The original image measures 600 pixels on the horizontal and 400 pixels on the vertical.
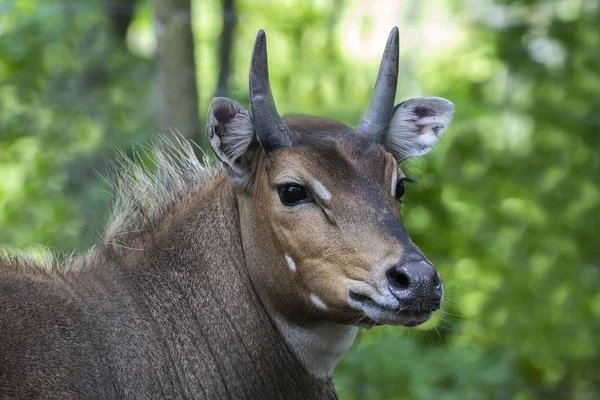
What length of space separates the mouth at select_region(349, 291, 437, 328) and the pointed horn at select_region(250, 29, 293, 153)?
2.67ft

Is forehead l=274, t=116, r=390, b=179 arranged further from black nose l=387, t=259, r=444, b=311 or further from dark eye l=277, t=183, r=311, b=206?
black nose l=387, t=259, r=444, b=311

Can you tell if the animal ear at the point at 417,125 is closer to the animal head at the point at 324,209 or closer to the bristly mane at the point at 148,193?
the animal head at the point at 324,209

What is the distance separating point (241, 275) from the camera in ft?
14.2

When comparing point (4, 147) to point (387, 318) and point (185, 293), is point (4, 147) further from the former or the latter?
point (387, 318)

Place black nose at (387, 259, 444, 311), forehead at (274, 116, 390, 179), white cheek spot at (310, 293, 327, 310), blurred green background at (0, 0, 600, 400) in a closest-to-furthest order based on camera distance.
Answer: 1. black nose at (387, 259, 444, 311)
2. white cheek spot at (310, 293, 327, 310)
3. forehead at (274, 116, 390, 179)
4. blurred green background at (0, 0, 600, 400)

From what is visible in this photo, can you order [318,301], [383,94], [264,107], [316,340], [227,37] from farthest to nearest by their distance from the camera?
[227,37]
[383,94]
[316,340]
[264,107]
[318,301]

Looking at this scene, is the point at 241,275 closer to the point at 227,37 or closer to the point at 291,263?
the point at 291,263

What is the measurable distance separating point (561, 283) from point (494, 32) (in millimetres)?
2435

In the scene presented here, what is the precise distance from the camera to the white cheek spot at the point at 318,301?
4023 millimetres

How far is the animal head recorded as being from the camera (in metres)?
3.84

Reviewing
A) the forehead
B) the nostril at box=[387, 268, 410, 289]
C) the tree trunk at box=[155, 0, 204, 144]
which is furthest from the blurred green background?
the nostril at box=[387, 268, 410, 289]

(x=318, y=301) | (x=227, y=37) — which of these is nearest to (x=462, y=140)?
(x=227, y=37)

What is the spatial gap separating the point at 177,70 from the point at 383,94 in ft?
6.82

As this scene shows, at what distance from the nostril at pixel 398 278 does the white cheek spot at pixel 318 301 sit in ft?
1.19
